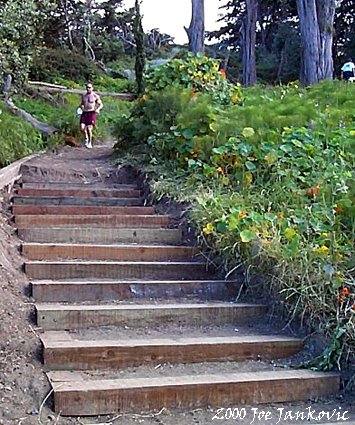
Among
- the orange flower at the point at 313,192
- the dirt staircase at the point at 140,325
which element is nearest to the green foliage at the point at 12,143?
the dirt staircase at the point at 140,325

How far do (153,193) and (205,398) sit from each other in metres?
3.65

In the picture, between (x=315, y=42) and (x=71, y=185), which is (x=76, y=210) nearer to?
(x=71, y=185)

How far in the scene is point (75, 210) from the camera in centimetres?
717

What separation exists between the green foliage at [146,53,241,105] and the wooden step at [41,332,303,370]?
538cm

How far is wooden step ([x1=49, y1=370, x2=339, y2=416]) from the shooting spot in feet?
12.9

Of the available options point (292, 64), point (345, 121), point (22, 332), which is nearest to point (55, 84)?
point (292, 64)

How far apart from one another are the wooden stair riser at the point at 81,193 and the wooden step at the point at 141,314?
2.79m

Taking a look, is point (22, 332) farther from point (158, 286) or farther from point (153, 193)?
point (153, 193)

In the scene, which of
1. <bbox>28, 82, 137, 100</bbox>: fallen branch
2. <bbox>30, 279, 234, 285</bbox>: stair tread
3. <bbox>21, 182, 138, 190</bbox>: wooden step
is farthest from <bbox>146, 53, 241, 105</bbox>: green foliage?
<bbox>28, 82, 137, 100</bbox>: fallen branch

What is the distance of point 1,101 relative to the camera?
15.4 m

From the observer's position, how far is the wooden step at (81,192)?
25.1ft

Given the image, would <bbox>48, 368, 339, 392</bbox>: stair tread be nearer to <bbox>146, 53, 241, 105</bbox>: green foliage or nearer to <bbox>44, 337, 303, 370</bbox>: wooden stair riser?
<bbox>44, 337, 303, 370</bbox>: wooden stair riser

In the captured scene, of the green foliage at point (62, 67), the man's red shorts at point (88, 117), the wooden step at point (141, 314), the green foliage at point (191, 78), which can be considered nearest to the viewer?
the wooden step at point (141, 314)

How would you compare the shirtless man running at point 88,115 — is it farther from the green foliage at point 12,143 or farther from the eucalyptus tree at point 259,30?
the eucalyptus tree at point 259,30
